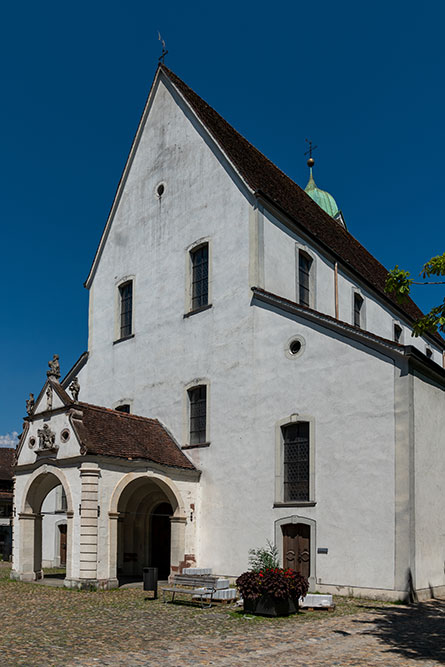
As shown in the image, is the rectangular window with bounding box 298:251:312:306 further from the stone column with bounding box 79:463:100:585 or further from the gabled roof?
the stone column with bounding box 79:463:100:585

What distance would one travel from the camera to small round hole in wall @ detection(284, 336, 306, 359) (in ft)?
71.5

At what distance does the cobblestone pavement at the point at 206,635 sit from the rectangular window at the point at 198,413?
25.0ft

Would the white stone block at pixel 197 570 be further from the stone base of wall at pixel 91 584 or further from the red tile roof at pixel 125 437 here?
the red tile roof at pixel 125 437

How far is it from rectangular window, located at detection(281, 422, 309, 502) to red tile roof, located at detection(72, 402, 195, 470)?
3.98m

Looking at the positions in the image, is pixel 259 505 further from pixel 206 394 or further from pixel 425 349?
pixel 425 349

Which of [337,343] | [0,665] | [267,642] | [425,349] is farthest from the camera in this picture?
[425,349]

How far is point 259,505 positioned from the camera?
2214 centimetres

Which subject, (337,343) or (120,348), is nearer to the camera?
(337,343)

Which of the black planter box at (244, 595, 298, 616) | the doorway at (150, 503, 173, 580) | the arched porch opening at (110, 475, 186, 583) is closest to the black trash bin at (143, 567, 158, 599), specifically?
the black planter box at (244, 595, 298, 616)

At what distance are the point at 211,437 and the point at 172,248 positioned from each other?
7.90m

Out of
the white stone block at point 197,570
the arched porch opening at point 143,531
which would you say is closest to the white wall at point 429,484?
the white stone block at point 197,570

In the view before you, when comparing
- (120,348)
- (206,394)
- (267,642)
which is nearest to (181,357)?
(206,394)

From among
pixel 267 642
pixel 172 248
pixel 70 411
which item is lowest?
pixel 267 642

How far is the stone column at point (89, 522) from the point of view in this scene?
20266 mm
